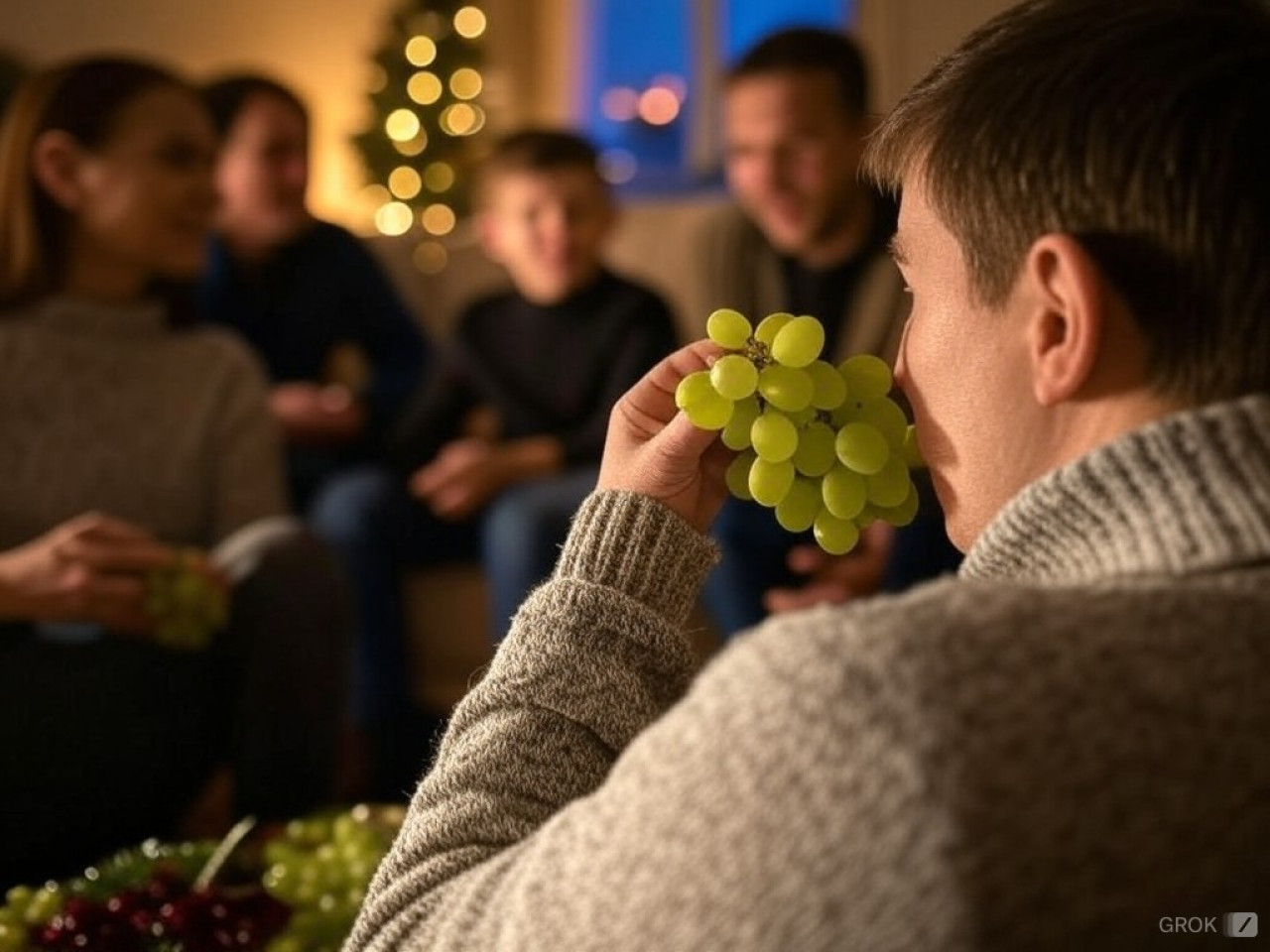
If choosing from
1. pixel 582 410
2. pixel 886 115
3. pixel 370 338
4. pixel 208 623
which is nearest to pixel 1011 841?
pixel 886 115

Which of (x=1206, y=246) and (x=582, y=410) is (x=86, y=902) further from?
(x=582, y=410)

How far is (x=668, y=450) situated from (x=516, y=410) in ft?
6.46

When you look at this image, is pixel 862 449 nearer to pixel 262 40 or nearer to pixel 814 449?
pixel 814 449

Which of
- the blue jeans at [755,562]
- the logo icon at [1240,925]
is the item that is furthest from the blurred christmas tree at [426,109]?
the logo icon at [1240,925]

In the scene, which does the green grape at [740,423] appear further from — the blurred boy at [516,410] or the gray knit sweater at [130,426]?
the blurred boy at [516,410]

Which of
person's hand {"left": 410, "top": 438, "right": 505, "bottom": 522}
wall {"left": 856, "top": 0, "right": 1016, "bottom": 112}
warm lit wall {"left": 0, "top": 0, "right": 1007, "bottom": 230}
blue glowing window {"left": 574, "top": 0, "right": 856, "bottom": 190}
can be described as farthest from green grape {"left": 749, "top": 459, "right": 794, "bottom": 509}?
blue glowing window {"left": 574, "top": 0, "right": 856, "bottom": 190}

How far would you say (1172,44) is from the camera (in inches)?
24.8

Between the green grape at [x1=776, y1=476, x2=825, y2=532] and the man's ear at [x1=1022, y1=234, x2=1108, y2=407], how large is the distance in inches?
8.0

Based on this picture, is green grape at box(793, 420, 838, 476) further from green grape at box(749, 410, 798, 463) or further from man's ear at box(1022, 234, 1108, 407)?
man's ear at box(1022, 234, 1108, 407)

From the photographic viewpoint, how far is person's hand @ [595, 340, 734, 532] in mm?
823

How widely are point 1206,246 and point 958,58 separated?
166 millimetres

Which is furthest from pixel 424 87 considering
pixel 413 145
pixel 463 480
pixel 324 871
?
→ pixel 324 871

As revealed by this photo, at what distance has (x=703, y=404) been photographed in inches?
31.9

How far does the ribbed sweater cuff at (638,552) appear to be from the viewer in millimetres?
784
